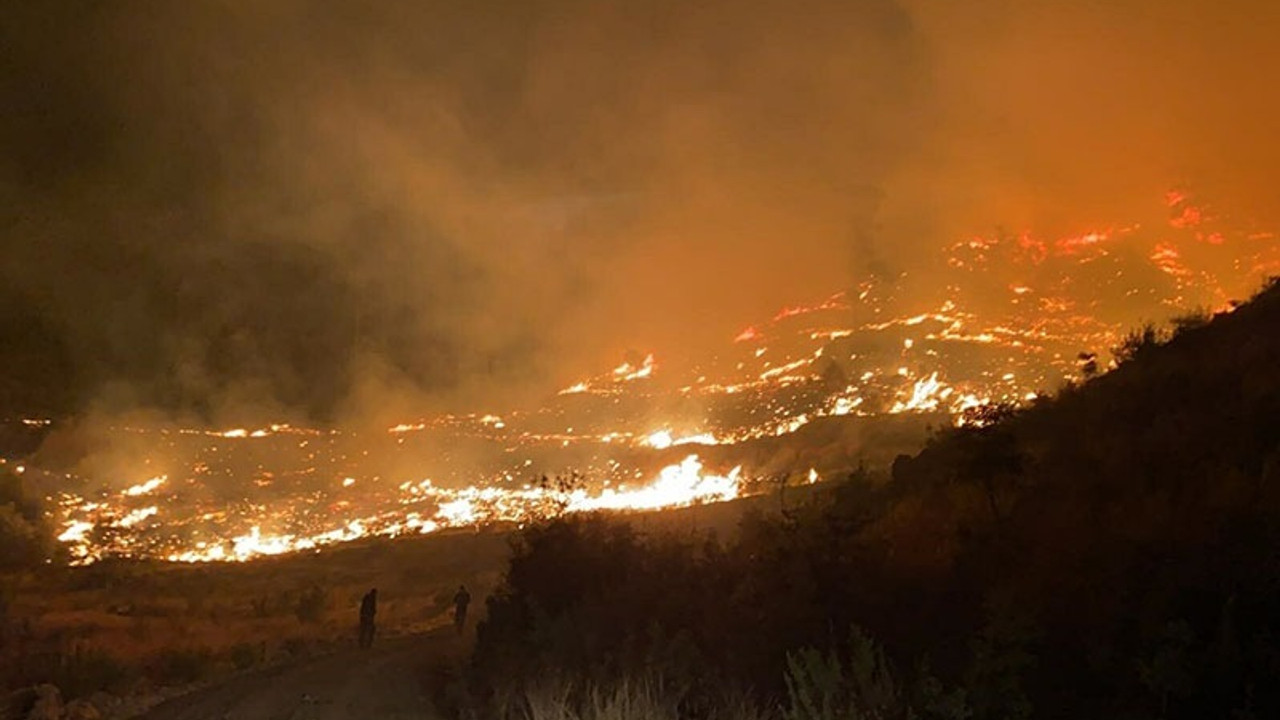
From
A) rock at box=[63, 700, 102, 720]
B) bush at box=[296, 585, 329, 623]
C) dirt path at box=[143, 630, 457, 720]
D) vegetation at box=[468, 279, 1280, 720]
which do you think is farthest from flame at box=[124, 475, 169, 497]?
vegetation at box=[468, 279, 1280, 720]

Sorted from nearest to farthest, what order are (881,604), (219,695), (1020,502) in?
(881,604), (1020,502), (219,695)

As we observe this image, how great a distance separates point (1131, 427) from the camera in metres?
11.1

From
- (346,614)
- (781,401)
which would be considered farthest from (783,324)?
(346,614)

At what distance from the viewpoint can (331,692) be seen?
11.8 metres

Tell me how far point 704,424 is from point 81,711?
30.3m

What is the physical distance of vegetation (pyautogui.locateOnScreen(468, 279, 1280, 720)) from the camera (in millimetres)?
5281

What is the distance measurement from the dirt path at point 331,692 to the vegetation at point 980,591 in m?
1.07

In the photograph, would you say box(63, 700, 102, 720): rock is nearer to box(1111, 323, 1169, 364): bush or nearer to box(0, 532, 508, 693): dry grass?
box(0, 532, 508, 693): dry grass

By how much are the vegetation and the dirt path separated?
1.07 meters

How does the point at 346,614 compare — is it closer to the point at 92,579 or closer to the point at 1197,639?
the point at 92,579

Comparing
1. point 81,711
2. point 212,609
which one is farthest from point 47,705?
point 212,609

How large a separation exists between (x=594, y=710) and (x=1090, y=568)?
337 centimetres

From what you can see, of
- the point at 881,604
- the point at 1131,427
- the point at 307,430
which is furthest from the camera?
the point at 307,430

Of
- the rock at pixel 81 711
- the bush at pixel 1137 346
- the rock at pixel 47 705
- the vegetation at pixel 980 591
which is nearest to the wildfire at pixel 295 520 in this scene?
the bush at pixel 1137 346
